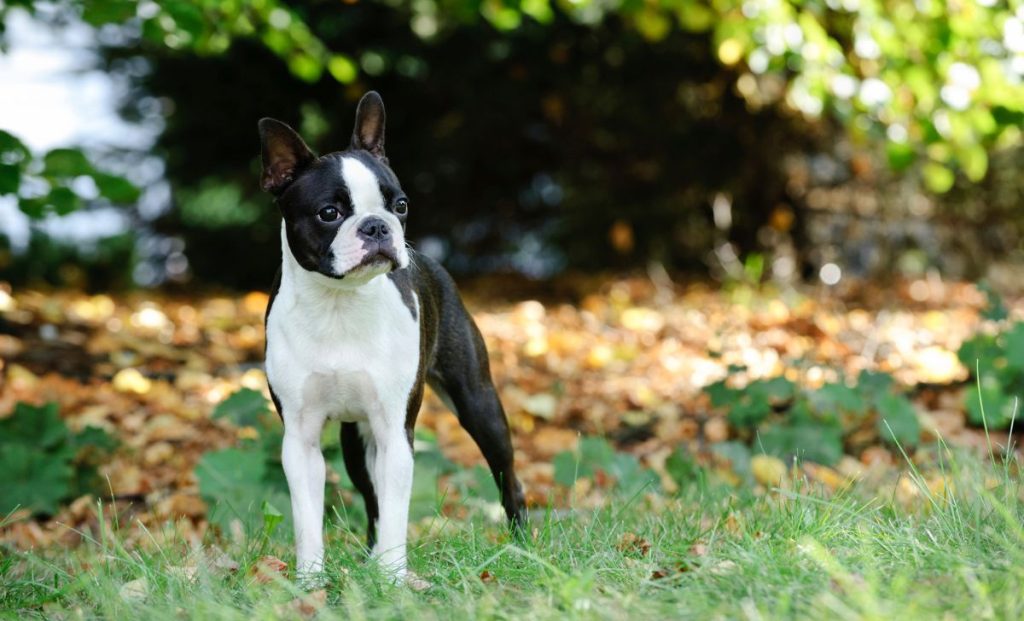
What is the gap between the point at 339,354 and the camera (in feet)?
10.4

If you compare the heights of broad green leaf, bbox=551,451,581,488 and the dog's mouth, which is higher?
the dog's mouth

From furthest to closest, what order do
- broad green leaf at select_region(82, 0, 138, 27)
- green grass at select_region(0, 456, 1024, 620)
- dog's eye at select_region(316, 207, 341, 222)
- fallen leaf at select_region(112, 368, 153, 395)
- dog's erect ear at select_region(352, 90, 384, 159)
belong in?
1. fallen leaf at select_region(112, 368, 153, 395)
2. broad green leaf at select_region(82, 0, 138, 27)
3. dog's erect ear at select_region(352, 90, 384, 159)
4. dog's eye at select_region(316, 207, 341, 222)
5. green grass at select_region(0, 456, 1024, 620)

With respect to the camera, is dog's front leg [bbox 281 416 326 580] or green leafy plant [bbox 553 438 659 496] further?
green leafy plant [bbox 553 438 659 496]

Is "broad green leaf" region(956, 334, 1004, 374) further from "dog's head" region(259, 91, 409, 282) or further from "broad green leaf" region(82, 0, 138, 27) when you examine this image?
"broad green leaf" region(82, 0, 138, 27)

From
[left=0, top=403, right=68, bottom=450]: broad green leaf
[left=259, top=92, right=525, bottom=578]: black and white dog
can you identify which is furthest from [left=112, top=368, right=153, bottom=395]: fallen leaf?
[left=259, top=92, right=525, bottom=578]: black and white dog

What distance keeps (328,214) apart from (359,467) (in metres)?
1.05

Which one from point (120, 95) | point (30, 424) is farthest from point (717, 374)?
point (120, 95)

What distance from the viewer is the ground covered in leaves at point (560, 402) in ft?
14.3

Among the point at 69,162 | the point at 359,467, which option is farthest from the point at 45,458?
the point at 359,467

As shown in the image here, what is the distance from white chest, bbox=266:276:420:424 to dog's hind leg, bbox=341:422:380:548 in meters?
0.53

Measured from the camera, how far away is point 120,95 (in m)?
10.8

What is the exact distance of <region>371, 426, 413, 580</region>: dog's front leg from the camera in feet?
10.3

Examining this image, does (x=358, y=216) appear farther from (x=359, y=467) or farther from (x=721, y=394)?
(x=721, y=394)

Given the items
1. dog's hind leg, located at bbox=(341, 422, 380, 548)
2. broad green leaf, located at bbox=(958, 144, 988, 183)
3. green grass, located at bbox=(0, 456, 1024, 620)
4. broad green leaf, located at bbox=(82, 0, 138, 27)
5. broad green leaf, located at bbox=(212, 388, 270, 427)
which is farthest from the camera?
broad green leaf, located at bbox=(958, 144, 988, 183)
